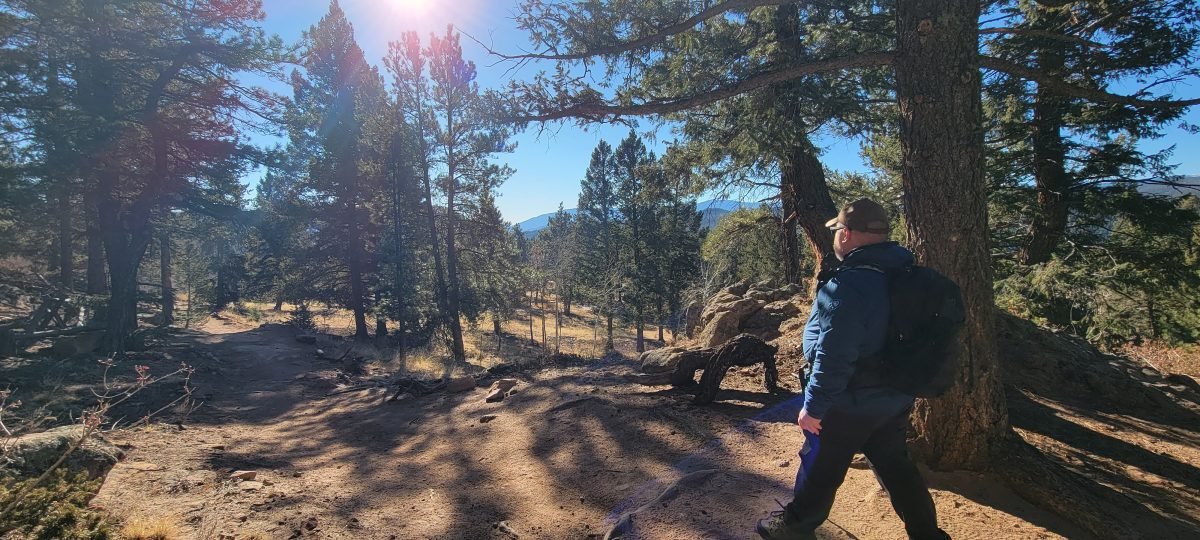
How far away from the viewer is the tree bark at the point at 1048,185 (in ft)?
30.1

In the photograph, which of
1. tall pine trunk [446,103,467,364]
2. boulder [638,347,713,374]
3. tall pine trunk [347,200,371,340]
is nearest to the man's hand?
boulder [638,347,713,374]

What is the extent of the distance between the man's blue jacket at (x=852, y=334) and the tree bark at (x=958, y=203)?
4.42 feet

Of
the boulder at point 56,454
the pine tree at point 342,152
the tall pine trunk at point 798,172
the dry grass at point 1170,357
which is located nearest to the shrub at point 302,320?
the pine tree at point 342,152

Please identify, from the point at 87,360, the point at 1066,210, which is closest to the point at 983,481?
the point at 1066,210

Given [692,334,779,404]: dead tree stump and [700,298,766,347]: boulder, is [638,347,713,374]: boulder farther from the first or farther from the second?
[700,298,766,347]: boulder

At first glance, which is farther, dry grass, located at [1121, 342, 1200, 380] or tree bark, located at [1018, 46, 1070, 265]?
dry grass, located at [1121, 342, 1200, 380]

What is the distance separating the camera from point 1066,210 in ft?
31.3

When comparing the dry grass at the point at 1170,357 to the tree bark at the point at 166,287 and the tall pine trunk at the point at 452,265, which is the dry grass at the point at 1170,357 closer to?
the tall pine trunk at the point at 452,265

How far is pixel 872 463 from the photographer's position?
95.6 inches

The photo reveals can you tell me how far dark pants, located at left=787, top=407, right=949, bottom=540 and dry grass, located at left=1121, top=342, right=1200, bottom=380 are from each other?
517 inches

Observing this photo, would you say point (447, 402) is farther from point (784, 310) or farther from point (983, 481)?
point (983, 481)

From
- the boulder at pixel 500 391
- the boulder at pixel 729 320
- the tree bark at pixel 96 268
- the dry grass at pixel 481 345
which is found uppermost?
the tree bark at pixel 96 268

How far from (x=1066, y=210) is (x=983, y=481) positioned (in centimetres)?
983

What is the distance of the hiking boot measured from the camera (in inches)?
97.3
